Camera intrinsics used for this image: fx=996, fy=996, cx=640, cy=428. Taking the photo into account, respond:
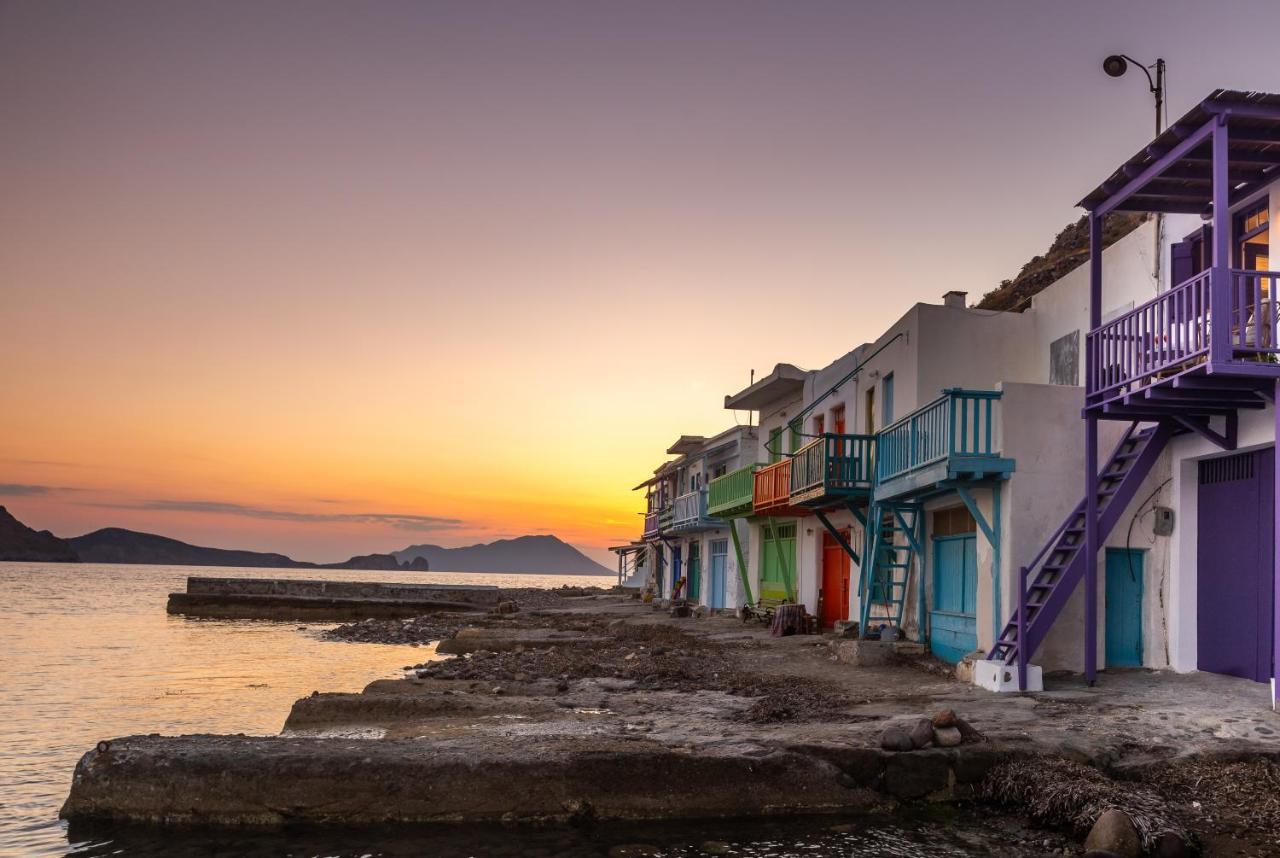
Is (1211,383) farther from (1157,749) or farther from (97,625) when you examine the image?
(97,625)

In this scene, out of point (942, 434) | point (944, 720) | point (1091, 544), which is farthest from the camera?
point (942, 434)

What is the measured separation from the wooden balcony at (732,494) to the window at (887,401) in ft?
23.7

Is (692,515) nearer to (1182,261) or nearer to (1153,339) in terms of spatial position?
(1182,261)

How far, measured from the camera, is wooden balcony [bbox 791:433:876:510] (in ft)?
66.5

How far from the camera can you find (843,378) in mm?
24578

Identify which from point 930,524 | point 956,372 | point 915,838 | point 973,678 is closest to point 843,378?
point 956,372

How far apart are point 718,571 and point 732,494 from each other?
774 cm

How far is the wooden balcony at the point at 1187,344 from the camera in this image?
10.6 m

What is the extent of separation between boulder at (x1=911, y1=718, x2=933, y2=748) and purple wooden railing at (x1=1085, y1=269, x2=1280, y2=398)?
5.13 metres

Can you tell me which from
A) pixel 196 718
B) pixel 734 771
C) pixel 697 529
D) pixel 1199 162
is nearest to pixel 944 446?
pixel 1199 162

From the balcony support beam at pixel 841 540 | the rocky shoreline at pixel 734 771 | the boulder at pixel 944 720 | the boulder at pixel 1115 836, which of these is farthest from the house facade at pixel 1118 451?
the boulder at pixel 1115 836

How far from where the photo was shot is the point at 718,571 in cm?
3834

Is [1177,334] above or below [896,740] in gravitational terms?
above

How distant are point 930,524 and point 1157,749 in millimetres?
9258
